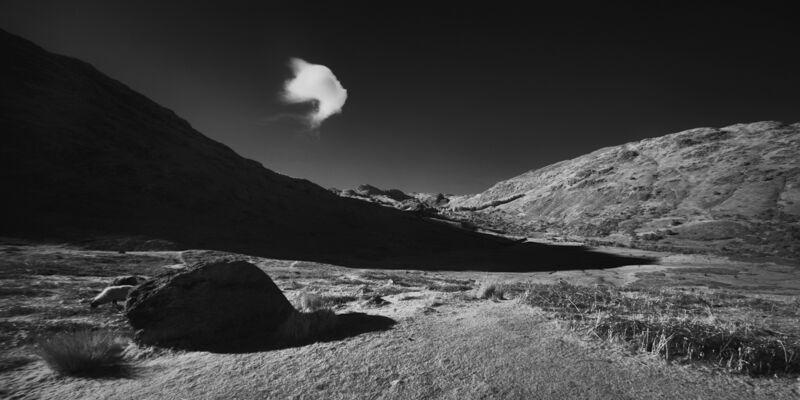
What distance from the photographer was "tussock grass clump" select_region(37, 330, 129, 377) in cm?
494

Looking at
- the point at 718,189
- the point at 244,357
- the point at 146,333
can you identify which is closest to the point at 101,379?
the point at 146,333

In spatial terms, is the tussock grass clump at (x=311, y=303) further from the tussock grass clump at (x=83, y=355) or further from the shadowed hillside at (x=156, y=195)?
the shadowed hillside at (x=156, y=195)

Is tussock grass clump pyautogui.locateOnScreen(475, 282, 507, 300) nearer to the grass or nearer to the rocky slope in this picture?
the grass

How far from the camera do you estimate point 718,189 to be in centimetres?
8256

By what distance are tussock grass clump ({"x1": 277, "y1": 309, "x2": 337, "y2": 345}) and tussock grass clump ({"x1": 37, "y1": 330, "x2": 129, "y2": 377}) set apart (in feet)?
8.46

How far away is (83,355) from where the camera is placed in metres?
4.99

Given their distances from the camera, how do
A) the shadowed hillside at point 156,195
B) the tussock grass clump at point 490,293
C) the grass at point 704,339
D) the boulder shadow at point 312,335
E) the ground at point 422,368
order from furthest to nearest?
the shadowed hillside at point 156,195 < the tussock grass clump at point 490,293 < the boulder shadow at point 312,335 < the grass at point 704,339 < the ground at point 422,368

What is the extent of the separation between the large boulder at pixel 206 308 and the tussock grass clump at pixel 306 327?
0.55 meters

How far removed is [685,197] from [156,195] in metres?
121

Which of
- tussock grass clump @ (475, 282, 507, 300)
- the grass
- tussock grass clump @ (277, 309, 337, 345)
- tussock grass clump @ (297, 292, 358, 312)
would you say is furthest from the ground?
tussock grass clump @ (297, 292, 358, 312)

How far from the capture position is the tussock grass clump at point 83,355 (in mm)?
4941

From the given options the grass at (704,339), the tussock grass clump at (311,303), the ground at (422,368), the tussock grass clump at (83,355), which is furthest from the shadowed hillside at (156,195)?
the grass at (704,339)

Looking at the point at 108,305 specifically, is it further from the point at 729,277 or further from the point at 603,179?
the point at 603,179

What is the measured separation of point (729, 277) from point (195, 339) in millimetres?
45039
